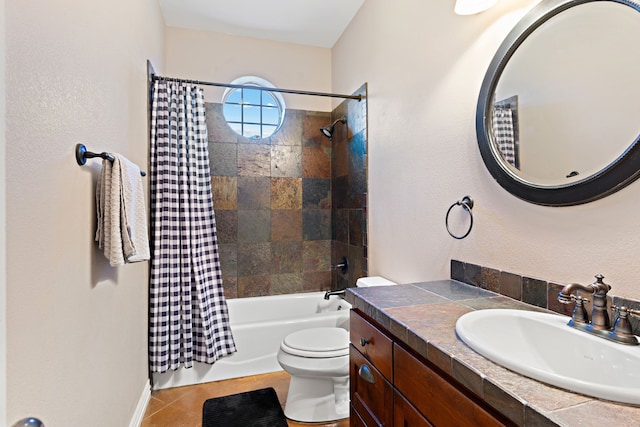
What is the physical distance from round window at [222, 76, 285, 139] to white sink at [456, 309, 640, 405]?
2570mm

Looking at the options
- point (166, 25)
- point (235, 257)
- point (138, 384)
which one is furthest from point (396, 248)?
point (166, 25)

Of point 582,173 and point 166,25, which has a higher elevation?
point 166,25

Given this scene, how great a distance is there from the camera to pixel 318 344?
190cm

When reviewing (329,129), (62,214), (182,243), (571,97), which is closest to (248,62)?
(329,129)

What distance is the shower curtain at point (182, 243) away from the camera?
2156mm

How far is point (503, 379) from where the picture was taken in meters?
0.65

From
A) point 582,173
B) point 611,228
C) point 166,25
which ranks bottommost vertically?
point 611,228

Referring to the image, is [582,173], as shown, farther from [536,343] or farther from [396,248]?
[396,248]

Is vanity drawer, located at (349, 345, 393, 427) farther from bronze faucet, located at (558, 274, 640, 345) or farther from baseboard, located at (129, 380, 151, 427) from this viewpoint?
baseboard, located at (129, 380, 151, 427)

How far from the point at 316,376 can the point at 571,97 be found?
1704 mm

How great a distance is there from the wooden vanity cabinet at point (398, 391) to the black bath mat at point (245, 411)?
2.65 feet

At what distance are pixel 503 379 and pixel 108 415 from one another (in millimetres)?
1532

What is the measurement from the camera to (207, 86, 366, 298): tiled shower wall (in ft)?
9.45

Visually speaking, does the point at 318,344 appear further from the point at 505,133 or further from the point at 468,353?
the point at 505,133
